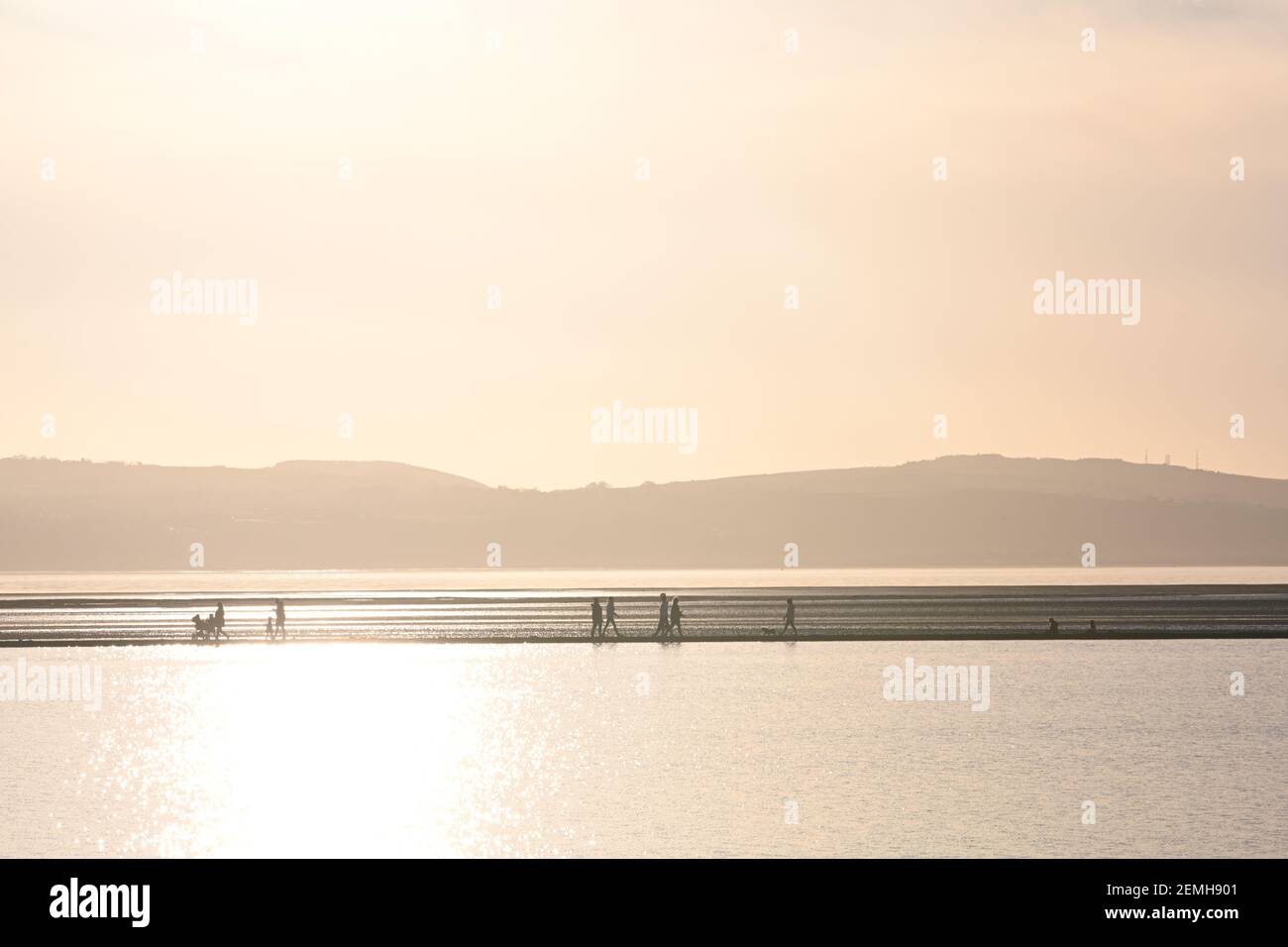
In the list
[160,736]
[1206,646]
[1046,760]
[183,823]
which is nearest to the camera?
[183,823]

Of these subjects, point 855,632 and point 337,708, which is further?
point 855,632

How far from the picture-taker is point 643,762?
4159 cm

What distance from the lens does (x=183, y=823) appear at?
3328 cm

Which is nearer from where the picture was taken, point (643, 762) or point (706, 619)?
point (643, 762)

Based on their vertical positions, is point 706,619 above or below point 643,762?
above

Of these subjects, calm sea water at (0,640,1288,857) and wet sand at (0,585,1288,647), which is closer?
calm sea water at (0,640,1288,857)

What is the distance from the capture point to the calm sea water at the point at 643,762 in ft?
102

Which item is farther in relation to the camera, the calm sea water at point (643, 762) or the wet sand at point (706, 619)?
the wet sand at point (706, 619)

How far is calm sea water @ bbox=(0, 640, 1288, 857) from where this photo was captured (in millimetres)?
31156

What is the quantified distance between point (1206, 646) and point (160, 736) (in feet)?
197

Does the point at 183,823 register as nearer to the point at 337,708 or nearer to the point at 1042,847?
the point at 1042,847
